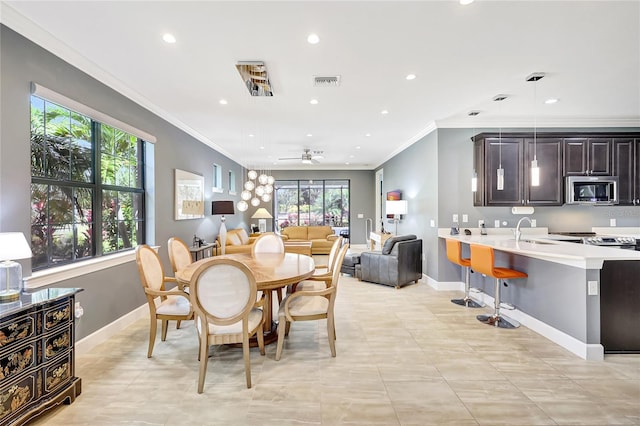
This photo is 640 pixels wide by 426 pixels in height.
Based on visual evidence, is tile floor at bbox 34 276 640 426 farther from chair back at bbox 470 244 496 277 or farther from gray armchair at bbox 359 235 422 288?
gray armchair at bbox 359 235 422 288

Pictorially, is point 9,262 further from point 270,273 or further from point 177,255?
point 270,273

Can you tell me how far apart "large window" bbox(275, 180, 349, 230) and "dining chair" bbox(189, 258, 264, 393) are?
26.8ft

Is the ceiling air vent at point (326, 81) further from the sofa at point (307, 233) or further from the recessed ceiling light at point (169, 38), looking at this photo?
the sofa at point (307, 233)

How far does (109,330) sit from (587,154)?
683 cm

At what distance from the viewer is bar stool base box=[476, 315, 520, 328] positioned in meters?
3.39

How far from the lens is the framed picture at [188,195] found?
4777 millimetres

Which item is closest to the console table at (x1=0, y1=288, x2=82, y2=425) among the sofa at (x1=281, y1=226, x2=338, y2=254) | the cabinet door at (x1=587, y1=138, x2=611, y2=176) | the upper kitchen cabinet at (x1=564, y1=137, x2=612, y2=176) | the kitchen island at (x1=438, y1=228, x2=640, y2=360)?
the kitchen island at (x1=438, y1=228, x2=640, y2=360)

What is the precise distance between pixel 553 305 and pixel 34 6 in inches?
199

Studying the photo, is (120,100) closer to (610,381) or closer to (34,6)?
(34,6)

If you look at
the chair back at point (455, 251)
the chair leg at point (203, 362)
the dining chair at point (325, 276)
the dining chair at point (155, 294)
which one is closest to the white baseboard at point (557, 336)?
the chair back at point (455, 251)

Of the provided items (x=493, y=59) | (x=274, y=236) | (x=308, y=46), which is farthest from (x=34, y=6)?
(x=493, y=59)

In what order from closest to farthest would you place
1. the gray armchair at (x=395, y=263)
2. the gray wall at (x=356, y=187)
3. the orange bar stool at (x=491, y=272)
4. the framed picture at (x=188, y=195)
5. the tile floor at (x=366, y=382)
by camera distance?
the tile floor at (x=366, y=382) → the orange bar stool at (x=491, y=272) → the framed picture at (x=188, y=195) → the gray armchair at (x=395, y=263) → the gray wall at (x=356, y=187)

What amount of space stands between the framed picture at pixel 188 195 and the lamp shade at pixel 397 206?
13.1ft

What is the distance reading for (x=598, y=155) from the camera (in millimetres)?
4613
